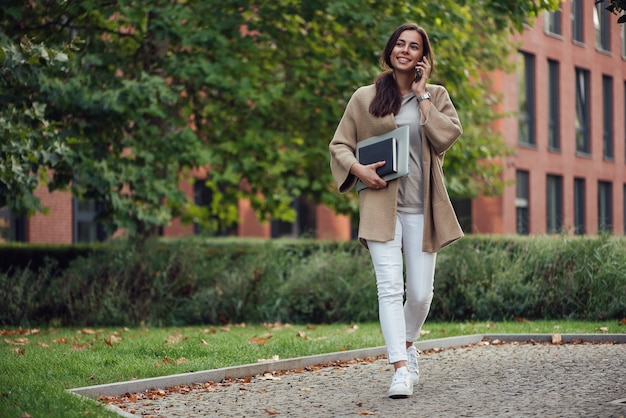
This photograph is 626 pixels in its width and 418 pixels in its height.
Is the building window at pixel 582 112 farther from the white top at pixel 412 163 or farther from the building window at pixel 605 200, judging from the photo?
the white top at pixel 412 163

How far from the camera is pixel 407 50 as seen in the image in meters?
6.45

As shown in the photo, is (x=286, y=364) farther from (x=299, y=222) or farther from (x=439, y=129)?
(x=299, y=222)

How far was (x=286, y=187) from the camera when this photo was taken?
54.3ft

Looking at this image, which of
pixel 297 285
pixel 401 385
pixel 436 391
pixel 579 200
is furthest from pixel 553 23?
pixel 401 385

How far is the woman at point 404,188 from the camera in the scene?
6363 millimetres

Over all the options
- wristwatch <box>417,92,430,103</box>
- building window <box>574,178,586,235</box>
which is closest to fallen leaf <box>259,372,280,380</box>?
wristwatch <box>417,92,430,103</box>

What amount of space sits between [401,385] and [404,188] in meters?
1.23

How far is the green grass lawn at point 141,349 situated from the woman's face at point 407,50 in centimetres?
275

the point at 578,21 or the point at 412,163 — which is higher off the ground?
the point at 578,21

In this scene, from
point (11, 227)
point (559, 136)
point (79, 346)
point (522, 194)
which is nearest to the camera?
point (79, 346)

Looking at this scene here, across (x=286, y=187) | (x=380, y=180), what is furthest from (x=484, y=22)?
(x=380, y=180)

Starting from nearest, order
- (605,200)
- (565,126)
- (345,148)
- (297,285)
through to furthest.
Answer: (345,148) → (297,285) → (565,126) → (605,200)

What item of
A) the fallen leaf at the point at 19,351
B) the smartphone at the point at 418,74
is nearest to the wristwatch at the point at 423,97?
the smartphone at the point at 418,74

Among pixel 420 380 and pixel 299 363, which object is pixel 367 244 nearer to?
pixel 420 380
